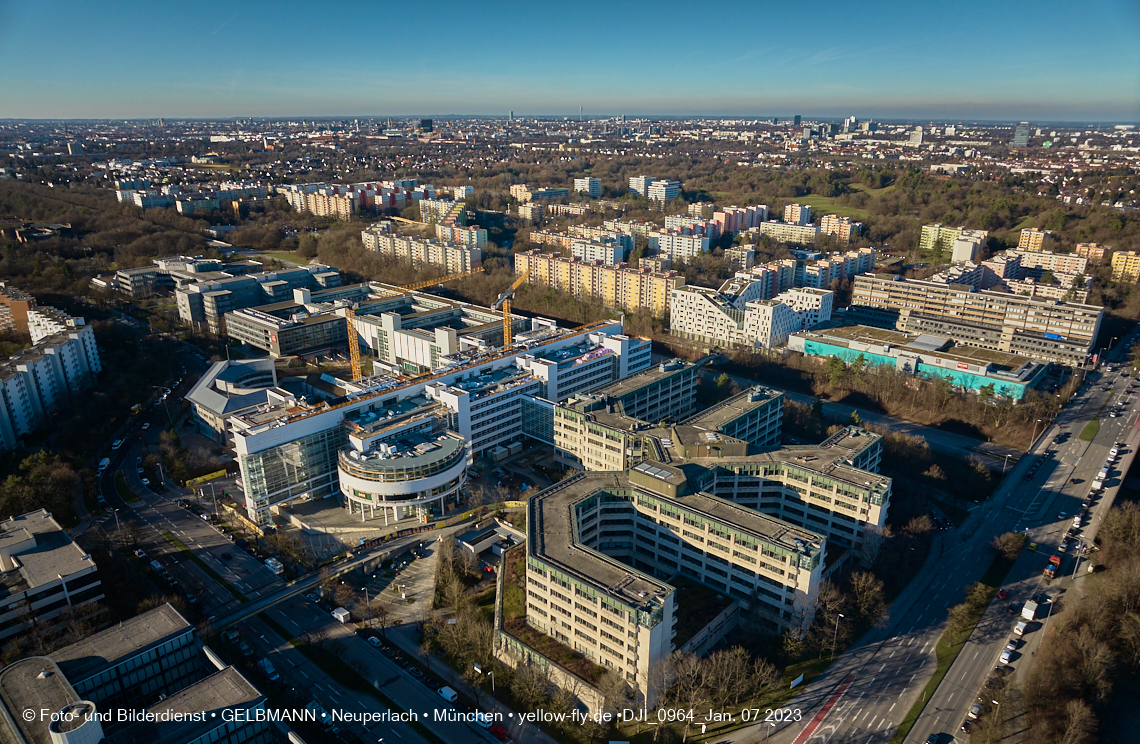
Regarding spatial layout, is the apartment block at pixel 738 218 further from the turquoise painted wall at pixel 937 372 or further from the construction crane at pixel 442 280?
the turquoise painted wall at pixel 937 372

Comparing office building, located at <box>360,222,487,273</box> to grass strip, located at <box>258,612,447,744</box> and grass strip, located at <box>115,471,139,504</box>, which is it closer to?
grass strip, located at <box>115,471,139,504</box>

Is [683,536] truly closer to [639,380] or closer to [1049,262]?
[639,380]

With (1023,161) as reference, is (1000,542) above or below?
below

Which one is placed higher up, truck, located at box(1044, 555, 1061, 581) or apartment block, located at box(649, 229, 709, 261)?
apartment block, located at box(649, 229, 709, 261)

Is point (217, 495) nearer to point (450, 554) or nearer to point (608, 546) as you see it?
point (450, 554)

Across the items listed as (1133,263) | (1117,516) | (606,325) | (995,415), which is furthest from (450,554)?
(1133,263)

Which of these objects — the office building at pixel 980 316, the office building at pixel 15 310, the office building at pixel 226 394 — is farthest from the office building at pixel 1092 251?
the office building at pixel 15 310

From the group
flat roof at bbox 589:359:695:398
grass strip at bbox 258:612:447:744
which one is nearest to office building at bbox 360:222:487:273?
flat roof at bbox 589:359:695:398
